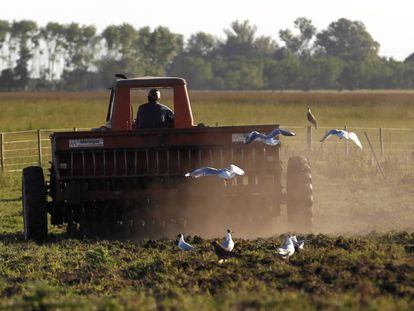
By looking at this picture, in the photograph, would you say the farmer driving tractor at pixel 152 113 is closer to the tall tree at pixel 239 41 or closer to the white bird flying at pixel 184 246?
the white bird flying at pixel 184 246

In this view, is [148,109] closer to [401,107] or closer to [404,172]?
[404,172]

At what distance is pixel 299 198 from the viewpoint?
42.5 feet

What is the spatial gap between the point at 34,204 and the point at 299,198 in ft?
11.2

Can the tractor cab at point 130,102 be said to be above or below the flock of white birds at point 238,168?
above

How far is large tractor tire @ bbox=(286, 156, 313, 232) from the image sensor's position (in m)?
13.0

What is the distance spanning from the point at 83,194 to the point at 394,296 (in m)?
5.57

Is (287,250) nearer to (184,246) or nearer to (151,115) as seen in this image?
(184,246)

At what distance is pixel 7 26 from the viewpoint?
463ft

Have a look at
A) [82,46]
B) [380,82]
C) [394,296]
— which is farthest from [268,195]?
[82,46]

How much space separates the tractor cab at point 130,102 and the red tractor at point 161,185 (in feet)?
4.94

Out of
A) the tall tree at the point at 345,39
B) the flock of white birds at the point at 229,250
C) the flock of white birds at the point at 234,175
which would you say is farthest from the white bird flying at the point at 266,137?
the tall tree at the point at 345,39

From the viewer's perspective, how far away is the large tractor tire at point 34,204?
12867 millimetres

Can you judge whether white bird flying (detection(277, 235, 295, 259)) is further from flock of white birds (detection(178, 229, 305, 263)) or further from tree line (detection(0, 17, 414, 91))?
tree line (detection(0, 17, 414, 91))

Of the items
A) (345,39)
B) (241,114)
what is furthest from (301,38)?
(241,114)
